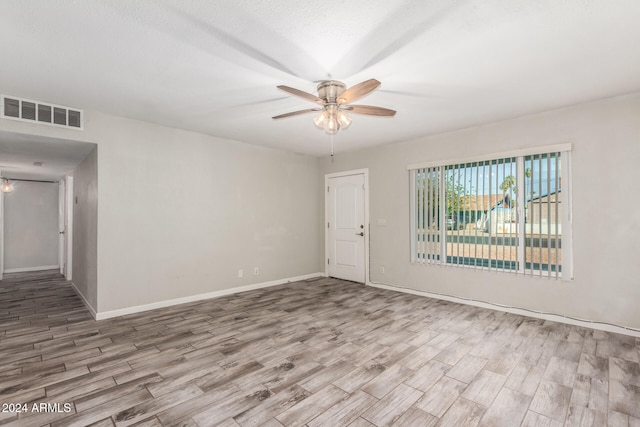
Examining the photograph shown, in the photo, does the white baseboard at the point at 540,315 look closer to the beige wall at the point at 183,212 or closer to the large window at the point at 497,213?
the large window at the point at 497,213

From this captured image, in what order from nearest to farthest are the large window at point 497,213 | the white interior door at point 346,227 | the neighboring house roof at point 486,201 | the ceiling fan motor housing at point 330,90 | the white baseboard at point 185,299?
1. the ceiling fan motor housing at point 330,90
2. the large window at point 497,213
3. the white baseboard at point 185,299
4. the neighboring house roof at point 486,201
5. the white interior door at point 346,227

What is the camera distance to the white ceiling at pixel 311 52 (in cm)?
189

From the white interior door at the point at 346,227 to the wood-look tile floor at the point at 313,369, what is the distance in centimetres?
175

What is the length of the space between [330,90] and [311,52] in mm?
376

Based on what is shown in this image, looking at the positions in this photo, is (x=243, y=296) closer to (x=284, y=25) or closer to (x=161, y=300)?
(x=161, y=300)

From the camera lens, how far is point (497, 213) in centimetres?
405

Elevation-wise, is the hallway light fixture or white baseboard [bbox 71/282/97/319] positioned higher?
the hallway light fixture

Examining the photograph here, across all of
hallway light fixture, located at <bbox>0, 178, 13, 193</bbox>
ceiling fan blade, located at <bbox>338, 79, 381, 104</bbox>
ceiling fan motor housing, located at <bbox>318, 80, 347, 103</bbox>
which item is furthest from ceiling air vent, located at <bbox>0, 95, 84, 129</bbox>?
hallway light fixture, located at <bbox>0, 178, 13, 193</bbox>

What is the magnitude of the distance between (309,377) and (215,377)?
730 millimetres

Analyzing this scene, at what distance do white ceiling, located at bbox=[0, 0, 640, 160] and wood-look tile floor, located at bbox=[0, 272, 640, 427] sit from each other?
8.20ft

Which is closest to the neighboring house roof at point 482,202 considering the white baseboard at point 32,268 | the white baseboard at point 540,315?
the white baseboard at point 540,315

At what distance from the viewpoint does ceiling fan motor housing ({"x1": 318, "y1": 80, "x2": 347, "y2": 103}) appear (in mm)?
2615

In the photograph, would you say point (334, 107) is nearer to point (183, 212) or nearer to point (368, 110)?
point (368, 110)

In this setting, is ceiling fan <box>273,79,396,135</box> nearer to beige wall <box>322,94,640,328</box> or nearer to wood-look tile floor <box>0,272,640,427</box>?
wood-look tile floor <box>0,272,640,427</box>
